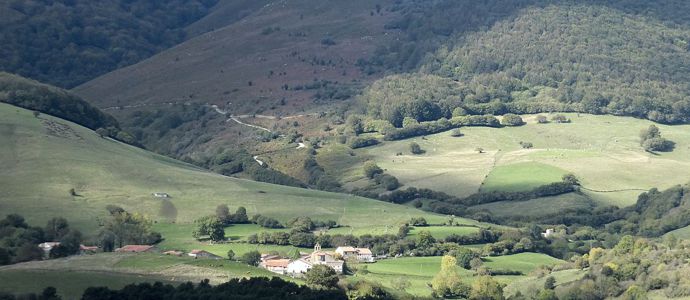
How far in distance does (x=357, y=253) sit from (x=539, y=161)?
5676cm

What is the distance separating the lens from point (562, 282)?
11675 cm

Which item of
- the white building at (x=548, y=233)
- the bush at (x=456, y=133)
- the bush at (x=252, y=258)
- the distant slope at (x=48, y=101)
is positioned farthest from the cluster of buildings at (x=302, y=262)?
the bush at (x=456, y=133)

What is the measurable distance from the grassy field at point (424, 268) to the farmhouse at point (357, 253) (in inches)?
55.0

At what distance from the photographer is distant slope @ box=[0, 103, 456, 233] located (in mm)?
138000

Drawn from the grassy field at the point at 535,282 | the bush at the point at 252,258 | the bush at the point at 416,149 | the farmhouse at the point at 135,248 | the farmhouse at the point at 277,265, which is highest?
the farmhouse at the point at 135,248

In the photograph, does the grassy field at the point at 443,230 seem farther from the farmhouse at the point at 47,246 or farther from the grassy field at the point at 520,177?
the farmhouse at the point at 47,246

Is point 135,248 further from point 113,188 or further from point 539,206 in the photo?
point 539,206

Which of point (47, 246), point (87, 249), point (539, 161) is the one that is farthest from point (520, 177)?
point (47, 246)

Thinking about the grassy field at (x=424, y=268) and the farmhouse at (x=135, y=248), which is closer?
the grassy field at (x=424, y=268)

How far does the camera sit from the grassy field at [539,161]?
171m

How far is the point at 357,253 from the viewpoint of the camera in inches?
4995

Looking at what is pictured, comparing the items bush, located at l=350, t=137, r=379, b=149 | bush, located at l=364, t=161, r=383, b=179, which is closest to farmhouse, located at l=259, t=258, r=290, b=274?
bush, located at l=364, t=161, r=383, b=179

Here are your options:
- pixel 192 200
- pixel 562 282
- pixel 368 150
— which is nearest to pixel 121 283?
pixel 562 282

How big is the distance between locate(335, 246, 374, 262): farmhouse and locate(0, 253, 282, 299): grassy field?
641 inches
